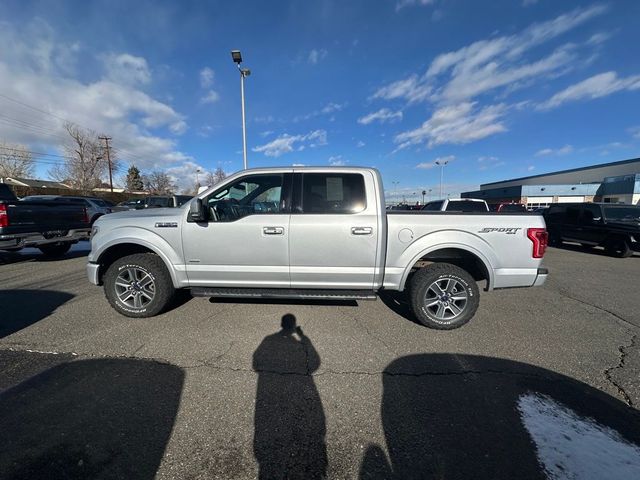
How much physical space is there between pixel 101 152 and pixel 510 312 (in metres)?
64.2

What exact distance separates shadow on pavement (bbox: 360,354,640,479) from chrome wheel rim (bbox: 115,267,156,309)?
339 centimetres

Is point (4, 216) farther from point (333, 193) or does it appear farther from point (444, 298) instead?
point (444, 298)

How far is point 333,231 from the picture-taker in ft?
12.6

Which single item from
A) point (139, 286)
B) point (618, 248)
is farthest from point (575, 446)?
point (618, 248)

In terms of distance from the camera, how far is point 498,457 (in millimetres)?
1982

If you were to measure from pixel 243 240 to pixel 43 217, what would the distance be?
6.59m

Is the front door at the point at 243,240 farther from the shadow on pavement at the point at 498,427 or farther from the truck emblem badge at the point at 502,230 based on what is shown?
the truck emblem badge at the point at 502,230

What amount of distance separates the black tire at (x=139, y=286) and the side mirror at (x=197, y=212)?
0.89 m

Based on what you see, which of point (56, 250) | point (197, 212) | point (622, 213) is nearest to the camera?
A: point (197, 212)

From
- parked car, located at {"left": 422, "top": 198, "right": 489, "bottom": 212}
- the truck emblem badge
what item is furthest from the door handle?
parked car, located at {"left": 422, "top": 198, "right": 489, "bottom": 212}

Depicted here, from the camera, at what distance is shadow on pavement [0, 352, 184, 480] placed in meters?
1.88

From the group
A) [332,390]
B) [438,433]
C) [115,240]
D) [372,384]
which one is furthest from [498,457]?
[115,240]

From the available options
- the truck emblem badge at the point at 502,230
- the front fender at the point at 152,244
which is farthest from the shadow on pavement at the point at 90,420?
the truck emblem badge at the point at 502,230

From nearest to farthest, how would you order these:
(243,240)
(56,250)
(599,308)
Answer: (243,240) → (599,308) → (56,250)
